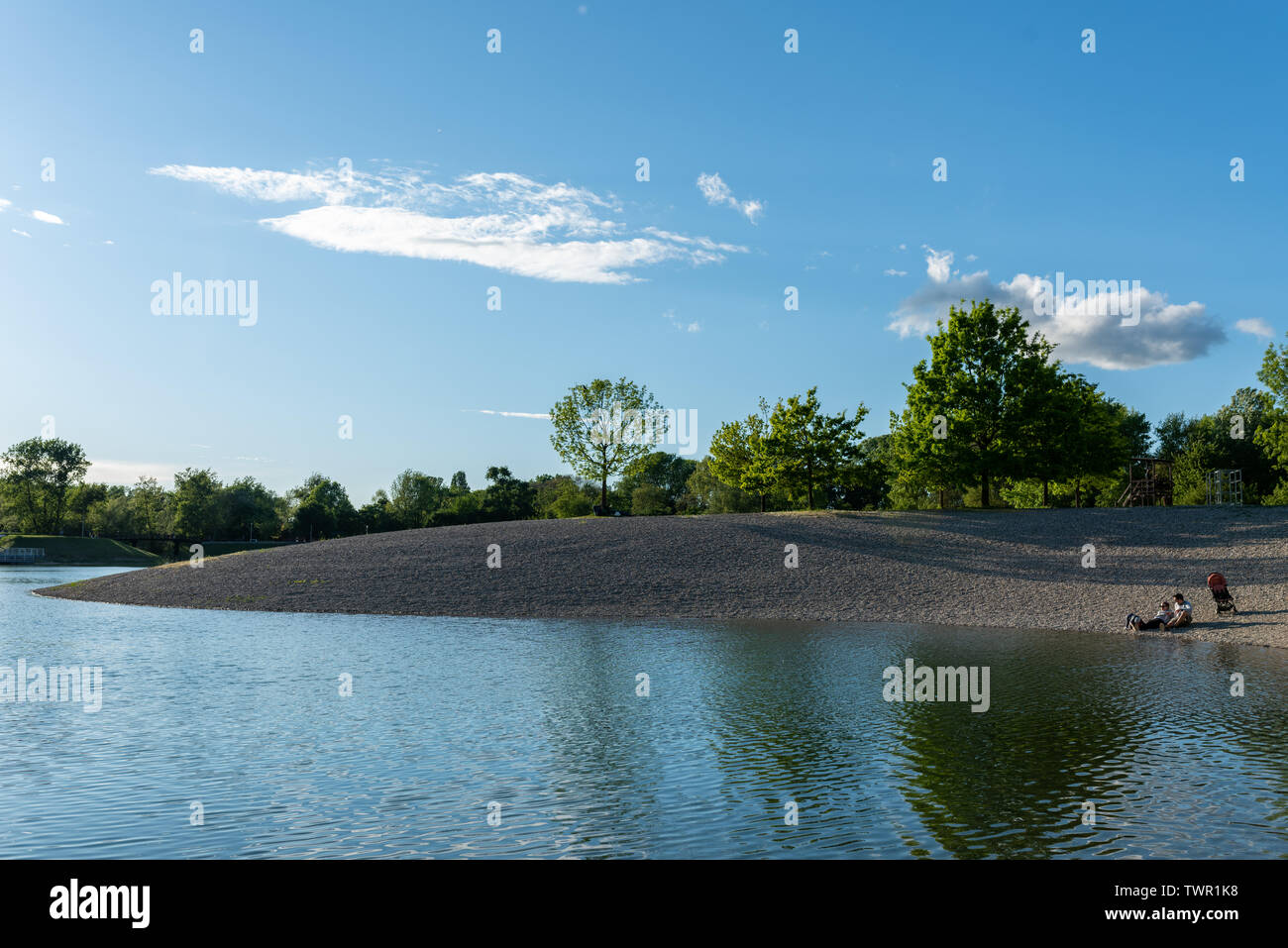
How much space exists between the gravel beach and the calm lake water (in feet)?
34.5

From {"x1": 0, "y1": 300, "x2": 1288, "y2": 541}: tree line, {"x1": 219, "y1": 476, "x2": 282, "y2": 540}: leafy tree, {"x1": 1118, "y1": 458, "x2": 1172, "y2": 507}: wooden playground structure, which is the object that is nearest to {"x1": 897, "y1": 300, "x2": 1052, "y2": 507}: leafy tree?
{"x1": 0, "y1": 300, "x2": 1288, "y2": 541}: tree line

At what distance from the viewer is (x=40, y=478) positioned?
518 feet

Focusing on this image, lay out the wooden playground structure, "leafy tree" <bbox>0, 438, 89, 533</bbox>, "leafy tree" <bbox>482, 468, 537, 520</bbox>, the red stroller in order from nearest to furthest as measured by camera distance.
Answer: the red stroller
the wooden playground structure
"leafy tree" <bbox>482, 468, 537, 520</bbox>
"leafy tree" <bbox>0, 438, 89, 533</bbox>

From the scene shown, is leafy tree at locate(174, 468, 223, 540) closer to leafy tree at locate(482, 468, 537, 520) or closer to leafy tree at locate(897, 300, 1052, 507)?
leafy tree at locate(482, 468, 537, 520)


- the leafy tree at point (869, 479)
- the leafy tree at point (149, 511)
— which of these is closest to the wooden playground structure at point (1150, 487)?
the leafy tree at point (869, 479)

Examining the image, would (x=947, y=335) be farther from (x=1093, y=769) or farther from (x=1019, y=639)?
(x=1093, y=769)

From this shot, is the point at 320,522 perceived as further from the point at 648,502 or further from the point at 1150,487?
the point at 1150,487

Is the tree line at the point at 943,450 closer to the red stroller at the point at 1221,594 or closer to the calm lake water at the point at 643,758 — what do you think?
the red stroller at the point at 1221,594

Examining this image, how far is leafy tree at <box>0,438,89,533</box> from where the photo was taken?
6132 inches

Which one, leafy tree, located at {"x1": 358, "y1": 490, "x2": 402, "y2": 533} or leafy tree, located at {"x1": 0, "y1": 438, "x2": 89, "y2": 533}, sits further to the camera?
leafy tree, located at {"x1": 0, "y1": 438, "x2": 89, "y2": 533}

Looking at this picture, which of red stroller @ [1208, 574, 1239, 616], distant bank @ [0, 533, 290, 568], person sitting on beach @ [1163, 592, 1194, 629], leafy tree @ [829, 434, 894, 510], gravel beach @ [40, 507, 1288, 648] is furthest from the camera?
distant bank @ [0, 533, 290, 568]

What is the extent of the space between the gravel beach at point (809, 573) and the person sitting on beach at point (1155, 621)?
1.91ft
